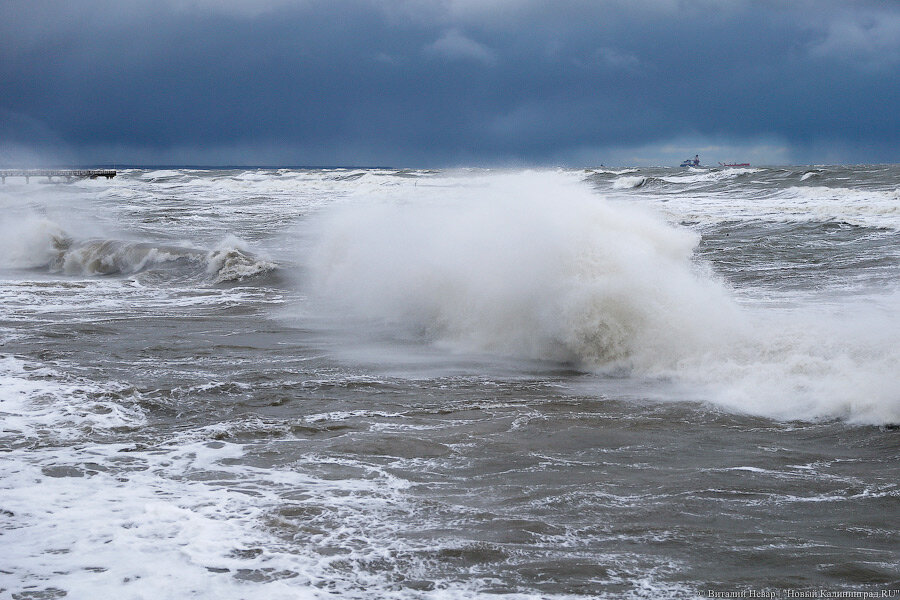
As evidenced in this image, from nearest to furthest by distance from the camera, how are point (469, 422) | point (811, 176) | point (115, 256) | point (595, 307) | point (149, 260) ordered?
point (469, 422) < point (595, 307) < point (149, 260) < point (115, 256) < point (811, 176)

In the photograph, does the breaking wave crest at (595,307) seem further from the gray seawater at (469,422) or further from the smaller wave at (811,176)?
the smaller wave at (811,176)

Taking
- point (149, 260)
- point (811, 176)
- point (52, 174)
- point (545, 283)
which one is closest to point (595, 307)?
point (545, 283)

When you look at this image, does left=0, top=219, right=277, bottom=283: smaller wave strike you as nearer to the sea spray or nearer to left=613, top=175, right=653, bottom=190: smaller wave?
the sea spray

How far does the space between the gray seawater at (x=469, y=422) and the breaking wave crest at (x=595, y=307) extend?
4 centimetres

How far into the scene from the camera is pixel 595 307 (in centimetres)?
963

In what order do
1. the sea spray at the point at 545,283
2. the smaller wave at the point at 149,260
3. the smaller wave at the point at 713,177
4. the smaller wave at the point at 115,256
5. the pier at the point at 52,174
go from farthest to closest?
the pier at the point at 52,174 < the smaller wave at the point at 713,177 < the smaller wave at the point at 115,256 < the smaller wave at the point at 149,260 < the sea spray at the point at 545,283

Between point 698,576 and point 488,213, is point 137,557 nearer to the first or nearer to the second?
point 698,576

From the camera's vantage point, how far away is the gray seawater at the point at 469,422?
4473mm

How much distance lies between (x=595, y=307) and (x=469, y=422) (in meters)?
3.09

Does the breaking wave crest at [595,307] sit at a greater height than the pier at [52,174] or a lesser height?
lesser

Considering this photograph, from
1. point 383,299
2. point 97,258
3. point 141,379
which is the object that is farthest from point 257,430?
point 97,258

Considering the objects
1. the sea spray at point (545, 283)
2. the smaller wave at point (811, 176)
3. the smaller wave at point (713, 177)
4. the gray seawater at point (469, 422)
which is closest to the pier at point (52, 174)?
the smaller wave at point (713, 177)

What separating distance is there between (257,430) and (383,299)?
6050 millimetres

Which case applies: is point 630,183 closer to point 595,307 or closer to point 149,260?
point 149,260
